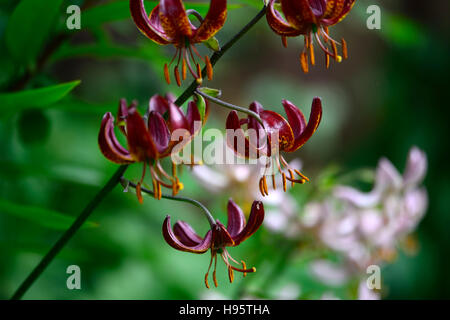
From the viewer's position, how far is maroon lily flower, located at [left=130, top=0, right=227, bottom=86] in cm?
39

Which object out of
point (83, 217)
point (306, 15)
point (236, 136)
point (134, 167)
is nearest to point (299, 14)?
point (306, 15)

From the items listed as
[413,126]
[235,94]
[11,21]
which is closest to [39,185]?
[11,21]

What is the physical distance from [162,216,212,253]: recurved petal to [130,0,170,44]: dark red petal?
14cm

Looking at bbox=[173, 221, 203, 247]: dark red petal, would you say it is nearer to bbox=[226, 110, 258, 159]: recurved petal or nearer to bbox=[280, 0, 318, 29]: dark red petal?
bbox=[226, 110, 258, 159]: recurved petal

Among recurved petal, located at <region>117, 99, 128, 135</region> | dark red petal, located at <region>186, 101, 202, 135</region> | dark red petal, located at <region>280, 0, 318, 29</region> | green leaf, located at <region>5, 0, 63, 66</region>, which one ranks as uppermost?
green leaf, located at <region>5, 0, 63, 66</region>

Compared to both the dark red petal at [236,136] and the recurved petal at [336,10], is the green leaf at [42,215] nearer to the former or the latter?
the dark red petal at [236,136]

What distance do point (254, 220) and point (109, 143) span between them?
13 centimetres

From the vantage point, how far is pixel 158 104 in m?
0.42

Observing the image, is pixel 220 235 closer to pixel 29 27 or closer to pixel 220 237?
pixel 220 237

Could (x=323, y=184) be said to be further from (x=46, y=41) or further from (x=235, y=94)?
(x=235, y=94)

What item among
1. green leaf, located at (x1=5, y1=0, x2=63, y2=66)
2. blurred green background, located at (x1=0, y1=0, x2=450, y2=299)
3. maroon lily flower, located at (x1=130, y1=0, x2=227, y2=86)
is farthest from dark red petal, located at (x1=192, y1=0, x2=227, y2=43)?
green leaf, located at (x1=5, y1=0, x2=63, y2=66)

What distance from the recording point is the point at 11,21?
1.87 feet
